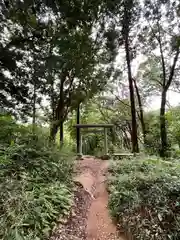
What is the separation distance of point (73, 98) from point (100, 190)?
521cm

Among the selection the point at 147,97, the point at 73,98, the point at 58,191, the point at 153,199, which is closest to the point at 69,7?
the point at 58,191

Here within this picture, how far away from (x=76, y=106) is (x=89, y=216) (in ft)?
20.4

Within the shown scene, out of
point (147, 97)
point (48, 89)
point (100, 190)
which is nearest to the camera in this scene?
point (100, 190)

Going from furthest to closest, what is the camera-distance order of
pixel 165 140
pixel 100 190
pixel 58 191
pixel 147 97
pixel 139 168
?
pixel 147 97 → pixel 165 140 → pixel 139 168 → pixel 100 190 → pixel 58 191

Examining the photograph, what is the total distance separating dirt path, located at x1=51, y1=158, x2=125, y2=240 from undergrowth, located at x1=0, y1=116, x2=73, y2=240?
0.58 feet

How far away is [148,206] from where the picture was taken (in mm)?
2768

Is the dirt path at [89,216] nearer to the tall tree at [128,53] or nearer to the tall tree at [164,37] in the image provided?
the tall tree at [128,53]

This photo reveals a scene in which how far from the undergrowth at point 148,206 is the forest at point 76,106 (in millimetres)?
14

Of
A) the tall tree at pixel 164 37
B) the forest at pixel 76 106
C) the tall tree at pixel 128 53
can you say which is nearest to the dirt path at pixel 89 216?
the forest at pixel 76 106

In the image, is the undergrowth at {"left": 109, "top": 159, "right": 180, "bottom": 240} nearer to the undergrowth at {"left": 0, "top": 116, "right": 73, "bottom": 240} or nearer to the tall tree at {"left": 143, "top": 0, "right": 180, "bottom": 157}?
the undergrowth at {"left": 0, "top": 116, "right": 73, "bottom": 240}

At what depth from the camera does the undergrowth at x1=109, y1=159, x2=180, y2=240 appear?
238 centimetres

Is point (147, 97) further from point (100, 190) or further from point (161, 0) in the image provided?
point (100, 190)

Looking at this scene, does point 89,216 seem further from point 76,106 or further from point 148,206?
point 76,106

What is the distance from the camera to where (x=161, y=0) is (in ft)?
28.6
